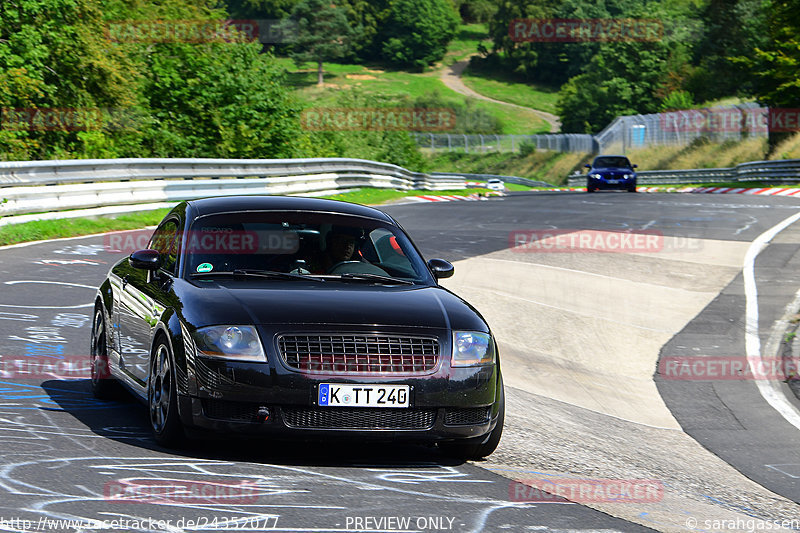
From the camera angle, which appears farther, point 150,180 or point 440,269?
point 150,180

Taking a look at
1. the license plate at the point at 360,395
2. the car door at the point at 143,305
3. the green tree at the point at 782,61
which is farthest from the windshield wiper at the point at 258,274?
the green tree at the point at 782,61

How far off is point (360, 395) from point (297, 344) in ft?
1.38

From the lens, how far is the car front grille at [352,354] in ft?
19.0

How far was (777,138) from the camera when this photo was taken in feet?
181

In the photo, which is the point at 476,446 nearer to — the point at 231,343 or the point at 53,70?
the point at 231,343

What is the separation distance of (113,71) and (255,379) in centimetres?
2294

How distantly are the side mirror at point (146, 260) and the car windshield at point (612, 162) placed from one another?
3438 centimetres

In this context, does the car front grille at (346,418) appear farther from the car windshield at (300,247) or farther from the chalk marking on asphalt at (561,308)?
the chalk marking on asphalt at (561,308)

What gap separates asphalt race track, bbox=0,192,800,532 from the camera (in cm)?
495

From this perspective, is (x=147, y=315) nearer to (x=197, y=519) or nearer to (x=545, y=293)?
(x=197, y=519)

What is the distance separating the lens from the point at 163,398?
20.2 feet

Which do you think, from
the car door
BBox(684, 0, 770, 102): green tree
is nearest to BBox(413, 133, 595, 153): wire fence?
BBox(684, 0, 770, 102): green tree

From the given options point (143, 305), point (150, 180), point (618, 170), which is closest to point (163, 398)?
point (143, 305)

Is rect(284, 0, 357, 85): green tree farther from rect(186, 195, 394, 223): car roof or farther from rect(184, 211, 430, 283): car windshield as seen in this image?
rect(184, 211, 430, 283): car windshield
